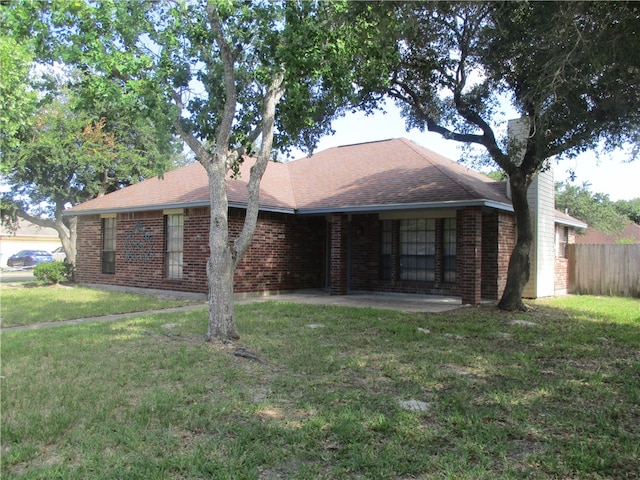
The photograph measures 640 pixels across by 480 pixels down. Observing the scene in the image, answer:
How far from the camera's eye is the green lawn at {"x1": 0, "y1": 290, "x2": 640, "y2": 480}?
3.61 metres

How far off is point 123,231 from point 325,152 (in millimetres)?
8431

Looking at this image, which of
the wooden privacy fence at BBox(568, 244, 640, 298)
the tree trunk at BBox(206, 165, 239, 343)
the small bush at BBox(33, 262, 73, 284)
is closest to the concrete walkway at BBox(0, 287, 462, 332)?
the tree trunk at BBox(206, 165, 239, 343)

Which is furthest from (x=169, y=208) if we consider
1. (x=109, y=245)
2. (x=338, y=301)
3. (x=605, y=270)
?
(x=605, y=270)

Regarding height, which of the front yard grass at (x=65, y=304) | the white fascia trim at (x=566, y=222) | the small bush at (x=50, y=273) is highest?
the white fascia trim at (x=566, y=222)

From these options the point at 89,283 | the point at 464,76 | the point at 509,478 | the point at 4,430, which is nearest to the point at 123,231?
the point at 89,283

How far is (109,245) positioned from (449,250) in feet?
37.5

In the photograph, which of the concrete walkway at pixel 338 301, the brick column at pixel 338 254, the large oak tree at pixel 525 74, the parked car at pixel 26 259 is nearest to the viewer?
the large oak tree at pixel 525 74

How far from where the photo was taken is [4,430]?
13.8 feet

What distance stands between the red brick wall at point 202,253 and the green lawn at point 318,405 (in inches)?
219

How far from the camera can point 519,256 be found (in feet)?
39.3

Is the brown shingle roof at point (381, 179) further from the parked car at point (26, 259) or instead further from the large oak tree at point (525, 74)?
the parked car at point (26, 259)

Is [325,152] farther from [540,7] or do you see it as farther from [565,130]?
[540,7]

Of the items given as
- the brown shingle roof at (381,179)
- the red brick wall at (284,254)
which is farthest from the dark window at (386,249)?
the brown shingle roof at (381,179)

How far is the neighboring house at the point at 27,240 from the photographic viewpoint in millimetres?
40844
